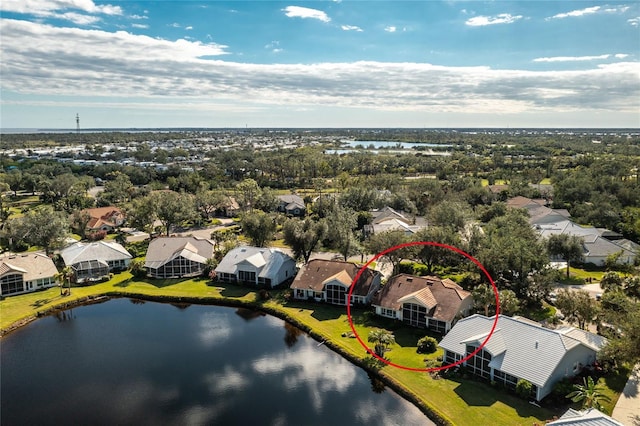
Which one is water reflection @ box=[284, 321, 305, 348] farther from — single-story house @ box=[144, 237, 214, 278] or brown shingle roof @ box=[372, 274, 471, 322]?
single-story house @ box=[144, 237, 214, 278]

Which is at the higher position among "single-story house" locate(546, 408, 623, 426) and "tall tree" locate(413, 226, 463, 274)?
"tall tree" locate(413, 226, 463, 274)

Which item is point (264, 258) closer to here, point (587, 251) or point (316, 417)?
point (316, 417)

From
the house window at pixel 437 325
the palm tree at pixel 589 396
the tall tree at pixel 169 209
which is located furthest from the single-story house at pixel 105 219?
the palm tree at pixel 589 396

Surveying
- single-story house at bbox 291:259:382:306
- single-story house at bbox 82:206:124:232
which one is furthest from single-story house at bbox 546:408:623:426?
single-story house at bbox 82:206:124:232

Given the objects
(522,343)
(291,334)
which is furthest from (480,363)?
(291,334)

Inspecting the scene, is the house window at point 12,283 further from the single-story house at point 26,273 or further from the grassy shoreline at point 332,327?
the grassy shoreline at point 332,327

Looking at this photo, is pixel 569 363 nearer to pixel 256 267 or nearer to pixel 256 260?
pixel 256 267
